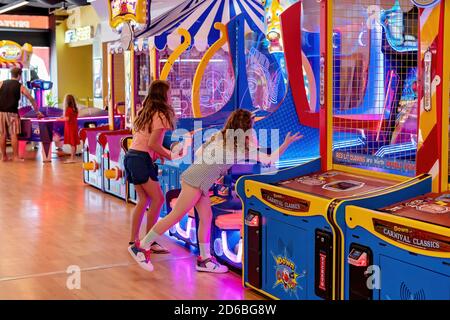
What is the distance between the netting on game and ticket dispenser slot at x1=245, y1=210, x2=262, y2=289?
562mm

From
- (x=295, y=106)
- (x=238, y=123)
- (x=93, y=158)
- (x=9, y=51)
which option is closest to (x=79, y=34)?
(x=9, y=51)

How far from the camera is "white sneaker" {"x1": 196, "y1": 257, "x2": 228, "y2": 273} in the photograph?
171 inches

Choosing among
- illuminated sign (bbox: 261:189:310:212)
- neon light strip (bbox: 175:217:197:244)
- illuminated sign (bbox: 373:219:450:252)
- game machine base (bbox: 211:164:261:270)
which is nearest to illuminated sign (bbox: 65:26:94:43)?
neon light strip (bbox: 175:217:197:244)

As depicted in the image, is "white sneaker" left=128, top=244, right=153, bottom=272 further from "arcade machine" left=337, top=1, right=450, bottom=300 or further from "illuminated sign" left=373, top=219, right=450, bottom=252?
"illuminated sign" left=373, top=219, right=450, bottom=252

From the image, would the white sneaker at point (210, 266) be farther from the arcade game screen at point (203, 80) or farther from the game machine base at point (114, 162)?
the game machine base at point (114, 162)

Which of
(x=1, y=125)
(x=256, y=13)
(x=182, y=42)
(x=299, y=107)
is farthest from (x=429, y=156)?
(x=1, y=125)

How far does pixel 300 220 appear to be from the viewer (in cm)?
341

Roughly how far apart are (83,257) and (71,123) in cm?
526

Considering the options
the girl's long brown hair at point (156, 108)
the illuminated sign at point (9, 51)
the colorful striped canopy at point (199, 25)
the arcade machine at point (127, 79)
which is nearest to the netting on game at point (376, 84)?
the girl's long brown hair at point (156, 108)

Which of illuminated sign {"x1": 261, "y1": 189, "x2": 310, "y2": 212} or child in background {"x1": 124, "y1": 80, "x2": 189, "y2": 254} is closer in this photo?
illuminated sign {"x1": 261, "y1": 189, "x2": 310, "y2": 212}

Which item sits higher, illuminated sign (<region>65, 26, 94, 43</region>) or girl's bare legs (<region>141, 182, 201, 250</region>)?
illuminated sign (<region>65, 26, 94, 43</region>)

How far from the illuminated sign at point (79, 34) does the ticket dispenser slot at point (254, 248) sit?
476 inches

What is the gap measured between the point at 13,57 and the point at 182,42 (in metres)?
6.83

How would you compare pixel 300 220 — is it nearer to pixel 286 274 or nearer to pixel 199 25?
pixel 286 274
